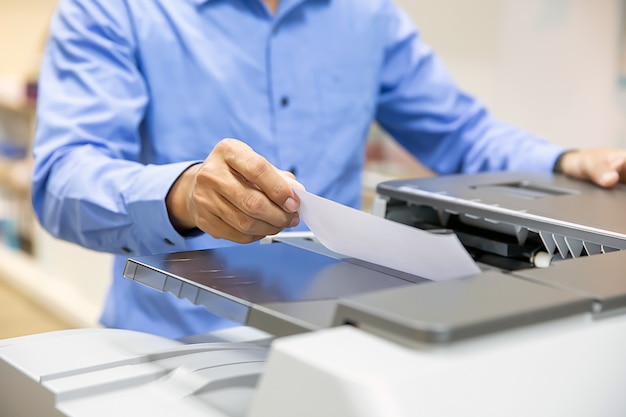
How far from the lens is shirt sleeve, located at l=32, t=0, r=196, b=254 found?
854 mm

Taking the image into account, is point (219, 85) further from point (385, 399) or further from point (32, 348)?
point (385, 399)

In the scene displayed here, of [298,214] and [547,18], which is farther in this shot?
[547,18]

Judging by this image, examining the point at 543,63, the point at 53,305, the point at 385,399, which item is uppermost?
the point at 543,63

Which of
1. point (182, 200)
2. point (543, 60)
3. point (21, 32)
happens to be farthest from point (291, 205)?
point (21, 32)

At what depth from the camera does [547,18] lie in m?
1.52

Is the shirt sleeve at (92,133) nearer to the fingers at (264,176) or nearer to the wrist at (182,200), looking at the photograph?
the wrist at (182,200)

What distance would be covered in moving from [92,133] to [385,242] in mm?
513

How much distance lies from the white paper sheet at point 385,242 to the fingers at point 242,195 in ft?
0.06

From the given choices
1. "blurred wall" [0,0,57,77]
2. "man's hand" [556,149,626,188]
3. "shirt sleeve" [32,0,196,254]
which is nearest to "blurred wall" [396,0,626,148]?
"man's hand" [556,149,626,188]

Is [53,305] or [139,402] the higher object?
[139,402]

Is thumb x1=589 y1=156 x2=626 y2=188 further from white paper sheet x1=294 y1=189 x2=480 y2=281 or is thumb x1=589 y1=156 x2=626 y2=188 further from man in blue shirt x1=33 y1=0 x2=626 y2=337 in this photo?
white paper sheet x1=294 y1=189 x2=480 y2=281

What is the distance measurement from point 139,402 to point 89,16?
0.61m

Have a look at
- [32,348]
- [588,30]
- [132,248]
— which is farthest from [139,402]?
[588,30]

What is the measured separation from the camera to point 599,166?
3.14 ft
